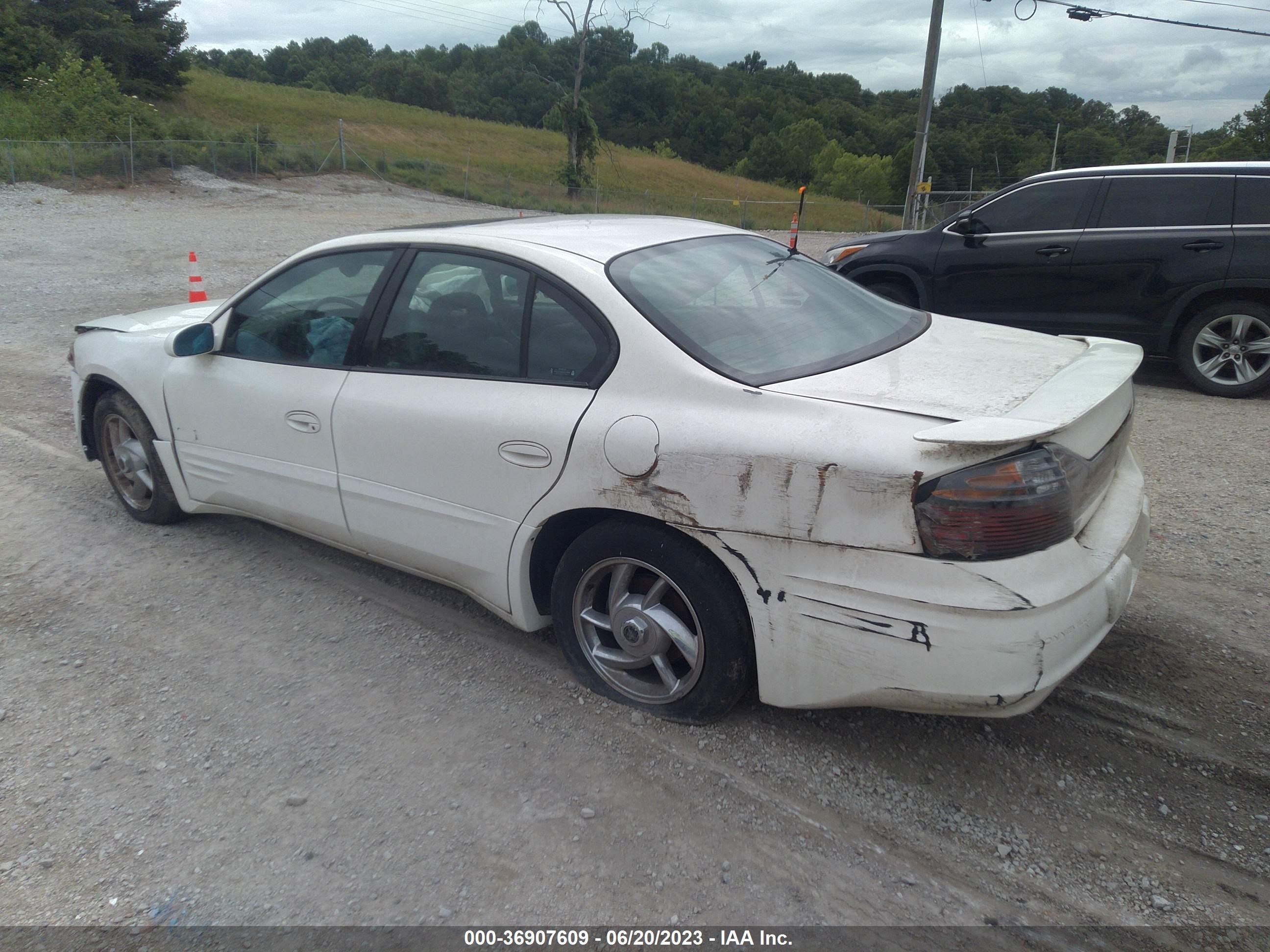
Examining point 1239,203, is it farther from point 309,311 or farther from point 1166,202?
point 309,311

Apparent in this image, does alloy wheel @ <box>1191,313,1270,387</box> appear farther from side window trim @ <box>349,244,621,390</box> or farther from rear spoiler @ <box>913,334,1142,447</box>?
side window trim @ <box>349,244,621,390</box>

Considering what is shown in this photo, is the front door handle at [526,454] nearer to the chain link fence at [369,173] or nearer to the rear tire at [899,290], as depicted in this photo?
the rear tire at [899,290]

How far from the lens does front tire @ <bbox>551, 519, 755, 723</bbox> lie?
9.30 ft

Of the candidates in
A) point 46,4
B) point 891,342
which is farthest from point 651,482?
point 46,4

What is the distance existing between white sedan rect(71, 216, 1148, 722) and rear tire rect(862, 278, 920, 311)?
15.6ft

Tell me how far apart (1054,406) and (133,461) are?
443 cm

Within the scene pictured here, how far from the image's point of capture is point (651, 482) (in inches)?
111

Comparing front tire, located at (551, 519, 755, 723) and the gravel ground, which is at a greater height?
front tire, located at (551, 519, 755, 723)

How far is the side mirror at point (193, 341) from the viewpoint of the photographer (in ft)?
13.5

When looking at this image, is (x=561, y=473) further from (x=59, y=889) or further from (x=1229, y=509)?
(x=1229, y=509)

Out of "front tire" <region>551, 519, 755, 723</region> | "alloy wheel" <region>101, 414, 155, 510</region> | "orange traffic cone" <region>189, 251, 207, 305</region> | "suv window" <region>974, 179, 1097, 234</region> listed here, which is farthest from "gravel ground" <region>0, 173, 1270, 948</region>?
"orange traffic cone" <region>189, 251, 207, 305</region>

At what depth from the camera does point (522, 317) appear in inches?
130

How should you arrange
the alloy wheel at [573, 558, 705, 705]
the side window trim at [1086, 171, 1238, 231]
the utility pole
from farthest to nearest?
the utility pole → the side window trim at [1086, 171, 1238, 231] → the alloy wheel at [573, 558, 705, 705]

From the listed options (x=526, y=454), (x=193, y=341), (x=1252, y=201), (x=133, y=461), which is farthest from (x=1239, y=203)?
(x=133, y=461)
